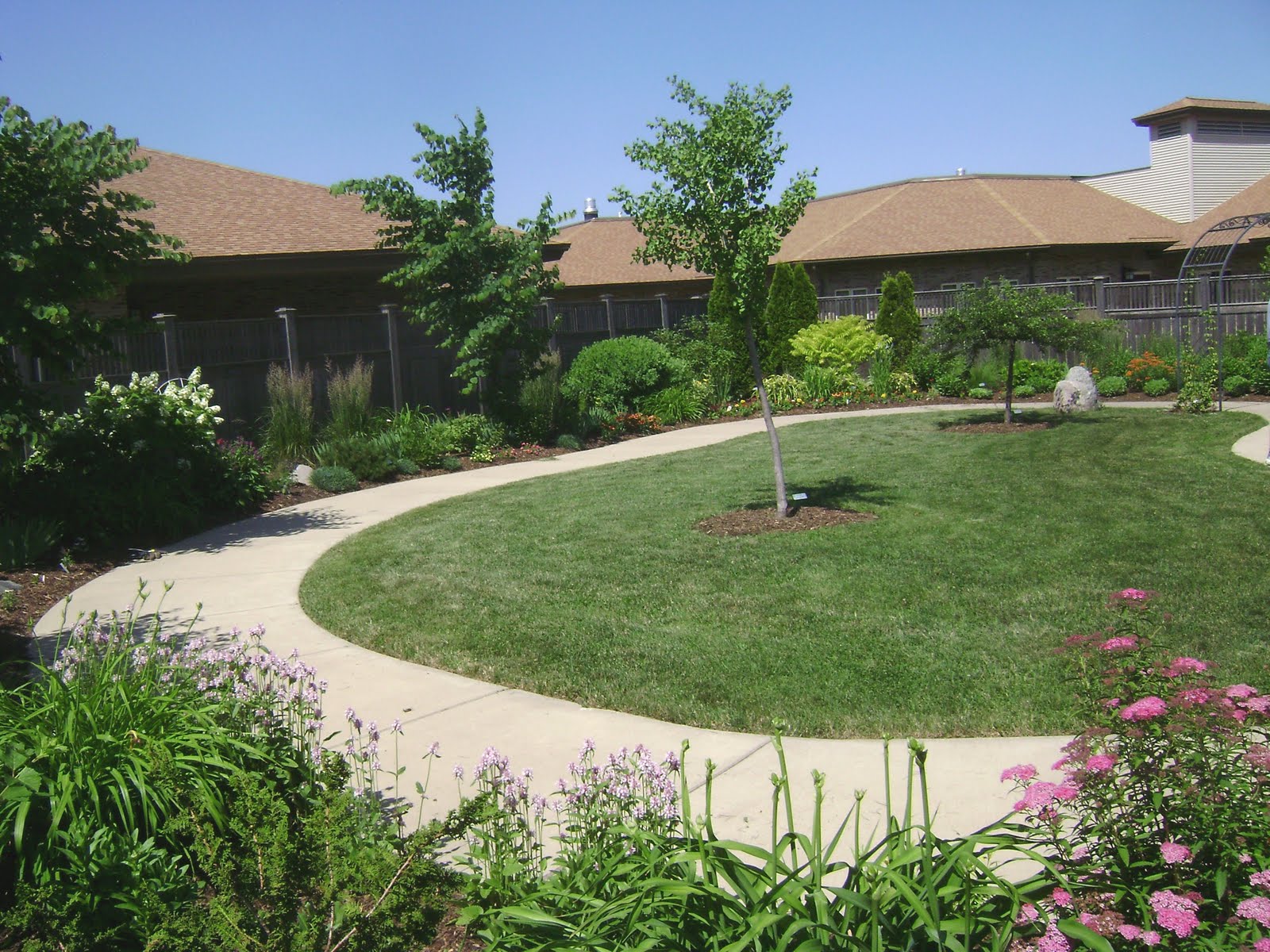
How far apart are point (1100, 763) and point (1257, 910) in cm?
53

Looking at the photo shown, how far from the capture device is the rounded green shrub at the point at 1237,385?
18625 millimetres

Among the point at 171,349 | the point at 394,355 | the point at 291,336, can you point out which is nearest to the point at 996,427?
the point at 394,355

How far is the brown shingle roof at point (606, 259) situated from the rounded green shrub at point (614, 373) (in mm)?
11599

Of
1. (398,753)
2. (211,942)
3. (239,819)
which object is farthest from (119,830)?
(398,753)

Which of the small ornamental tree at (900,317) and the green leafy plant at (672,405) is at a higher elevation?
the small ornamental tree at (900,317)

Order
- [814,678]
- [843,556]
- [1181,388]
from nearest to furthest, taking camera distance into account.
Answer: [814,678] < [843,556] < [1181,388]

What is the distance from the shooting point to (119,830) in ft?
12.7

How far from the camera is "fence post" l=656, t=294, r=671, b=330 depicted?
24.1 m

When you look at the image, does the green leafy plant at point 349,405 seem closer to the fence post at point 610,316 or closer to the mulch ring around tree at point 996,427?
the fence post at point 610,316

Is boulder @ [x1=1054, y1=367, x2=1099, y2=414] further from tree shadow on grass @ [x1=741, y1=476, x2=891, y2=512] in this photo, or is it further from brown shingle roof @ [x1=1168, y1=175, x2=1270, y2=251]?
brown shingle roof @ [x1=1168, y1=175, x2=1270, y2=251]

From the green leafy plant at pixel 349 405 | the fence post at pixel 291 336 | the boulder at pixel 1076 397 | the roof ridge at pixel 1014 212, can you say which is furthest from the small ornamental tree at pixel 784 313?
the fence post at pixel 291 336

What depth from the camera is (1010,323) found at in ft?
52.1

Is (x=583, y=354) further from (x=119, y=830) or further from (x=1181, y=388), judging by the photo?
(x=119, y=830)

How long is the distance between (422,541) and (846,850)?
22.7ft
